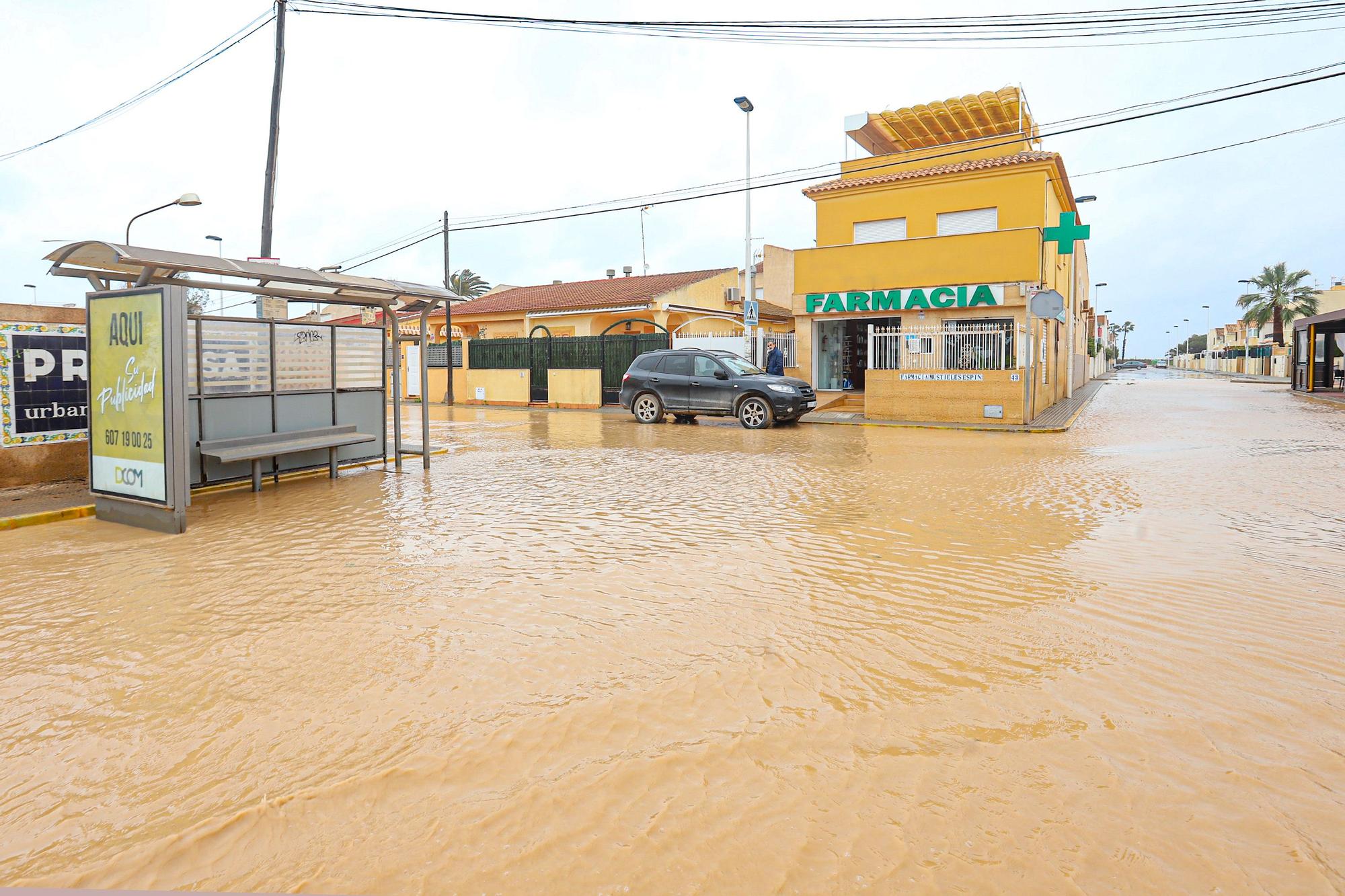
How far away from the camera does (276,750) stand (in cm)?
321

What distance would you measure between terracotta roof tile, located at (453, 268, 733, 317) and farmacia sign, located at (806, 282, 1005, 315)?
29.9ft

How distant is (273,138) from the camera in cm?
1525

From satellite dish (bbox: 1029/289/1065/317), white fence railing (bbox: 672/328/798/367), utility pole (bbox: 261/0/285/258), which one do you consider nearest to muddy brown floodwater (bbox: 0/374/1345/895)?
utility pole (bbox: 261/0/285/258)

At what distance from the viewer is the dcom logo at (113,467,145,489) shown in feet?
24.6

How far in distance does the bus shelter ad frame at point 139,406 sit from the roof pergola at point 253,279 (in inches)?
11.8

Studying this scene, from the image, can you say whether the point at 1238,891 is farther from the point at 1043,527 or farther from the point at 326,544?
the point at 326,544

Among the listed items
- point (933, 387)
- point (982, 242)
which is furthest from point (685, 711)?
point (982, 242)

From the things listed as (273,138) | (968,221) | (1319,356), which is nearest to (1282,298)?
(1319,356)

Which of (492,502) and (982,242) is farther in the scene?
(982,242)

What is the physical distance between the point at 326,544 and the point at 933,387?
15.5m

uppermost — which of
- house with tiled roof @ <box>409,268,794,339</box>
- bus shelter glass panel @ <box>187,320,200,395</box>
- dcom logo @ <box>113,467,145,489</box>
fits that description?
house with tiled roof @ <box>409,268,794,339</box>

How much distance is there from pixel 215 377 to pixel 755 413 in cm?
1095

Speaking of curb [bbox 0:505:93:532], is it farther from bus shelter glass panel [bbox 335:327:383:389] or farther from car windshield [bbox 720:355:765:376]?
car windshield [bbox 720:355:765:376]

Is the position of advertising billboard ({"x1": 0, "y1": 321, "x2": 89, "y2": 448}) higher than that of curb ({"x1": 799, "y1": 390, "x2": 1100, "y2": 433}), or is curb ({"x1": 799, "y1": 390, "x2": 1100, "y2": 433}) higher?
advertising billboard ({"x1": 0, "y1": 321, "x2": 89, "y2": 448})
